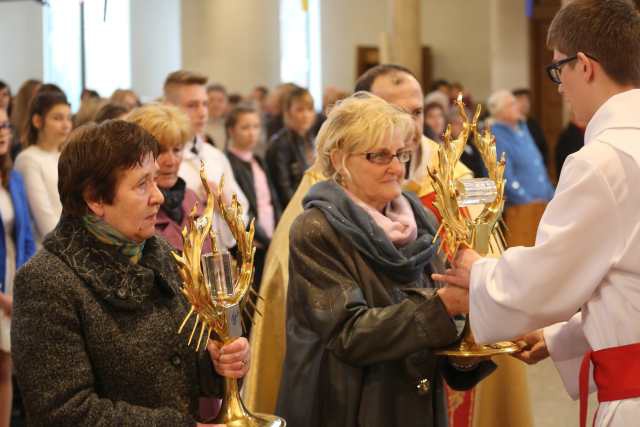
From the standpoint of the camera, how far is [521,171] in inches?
355

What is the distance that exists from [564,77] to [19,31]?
1626 cm

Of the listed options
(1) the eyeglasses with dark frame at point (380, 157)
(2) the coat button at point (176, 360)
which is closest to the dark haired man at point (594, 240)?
(1) the eyeglasses with dark frame at point (380, 157)

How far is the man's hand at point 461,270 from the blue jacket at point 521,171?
6.27 meters

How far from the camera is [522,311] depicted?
96.6 inches

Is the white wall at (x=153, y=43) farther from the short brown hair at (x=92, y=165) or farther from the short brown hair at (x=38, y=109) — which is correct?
the short brown hair at (x=92, y=165)

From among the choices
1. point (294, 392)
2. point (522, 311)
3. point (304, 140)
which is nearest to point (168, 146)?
point (294, 392)

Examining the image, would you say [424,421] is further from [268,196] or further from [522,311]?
[268,196]

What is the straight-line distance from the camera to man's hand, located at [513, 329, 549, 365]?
2.87 meters

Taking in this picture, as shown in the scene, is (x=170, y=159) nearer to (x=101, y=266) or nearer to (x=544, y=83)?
(x=101, y=266)

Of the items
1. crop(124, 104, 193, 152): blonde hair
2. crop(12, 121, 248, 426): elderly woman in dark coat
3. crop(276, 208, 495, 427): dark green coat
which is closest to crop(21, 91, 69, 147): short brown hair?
crop(124, 104, 193, 152): blonde hair

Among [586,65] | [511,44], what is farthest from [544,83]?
[586,65]

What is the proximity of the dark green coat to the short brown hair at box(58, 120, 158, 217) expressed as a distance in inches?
23.1

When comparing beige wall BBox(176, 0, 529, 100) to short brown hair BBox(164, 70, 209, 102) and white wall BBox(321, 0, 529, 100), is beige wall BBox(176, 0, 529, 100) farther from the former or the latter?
short brown hair BBox(164, 70, 209, 102)

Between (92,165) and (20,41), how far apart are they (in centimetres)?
1596
